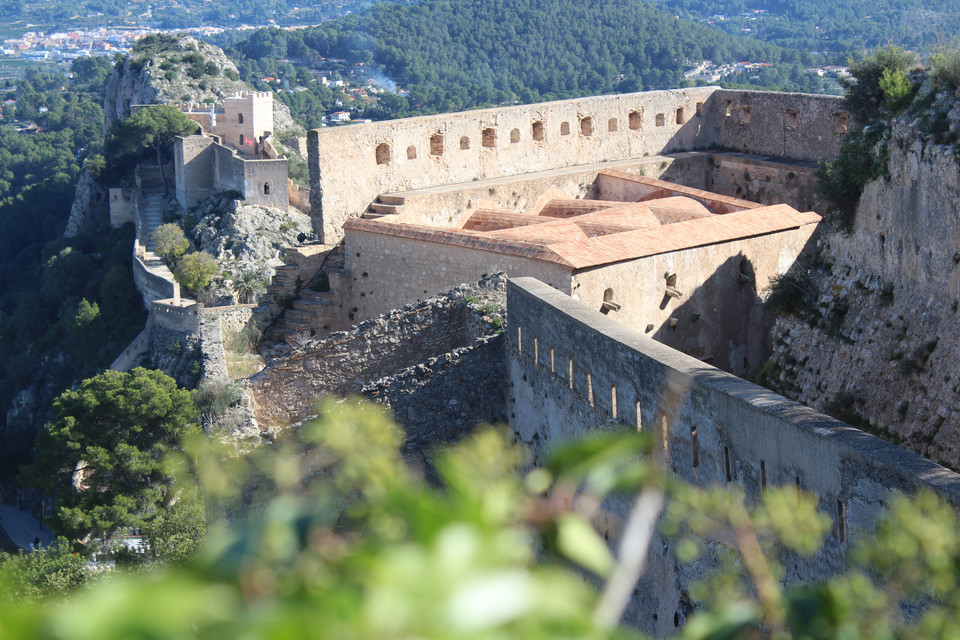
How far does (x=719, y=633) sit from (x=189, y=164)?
55805mm

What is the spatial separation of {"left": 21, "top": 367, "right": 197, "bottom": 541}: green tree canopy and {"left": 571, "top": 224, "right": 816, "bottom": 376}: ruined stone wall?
1501cm

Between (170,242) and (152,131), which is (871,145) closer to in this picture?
(170,242)

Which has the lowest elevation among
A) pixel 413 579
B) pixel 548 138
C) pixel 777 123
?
pixel 548 138

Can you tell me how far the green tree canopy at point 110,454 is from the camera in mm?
Answer: 26688

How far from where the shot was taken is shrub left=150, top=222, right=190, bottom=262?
158 feet

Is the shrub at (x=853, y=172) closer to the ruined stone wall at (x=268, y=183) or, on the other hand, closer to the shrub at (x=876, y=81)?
the shrub at (x=876, y=81)

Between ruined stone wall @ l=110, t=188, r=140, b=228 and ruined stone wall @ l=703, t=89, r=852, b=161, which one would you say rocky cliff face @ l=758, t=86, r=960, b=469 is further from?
ruined stone wall @ l=110, t=188, r=140, b=228

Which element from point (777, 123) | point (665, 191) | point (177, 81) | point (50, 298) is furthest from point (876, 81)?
point (177, 81)

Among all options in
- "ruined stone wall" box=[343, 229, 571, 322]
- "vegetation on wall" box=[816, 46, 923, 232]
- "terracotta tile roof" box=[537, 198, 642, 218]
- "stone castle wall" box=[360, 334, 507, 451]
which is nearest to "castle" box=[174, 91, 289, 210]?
"terracotta tile roof" box=[537, 198, 642, 218]

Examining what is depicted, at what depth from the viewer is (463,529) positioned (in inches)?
88.3

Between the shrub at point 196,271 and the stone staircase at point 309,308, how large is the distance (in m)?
25.0

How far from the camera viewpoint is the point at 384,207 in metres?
18.0

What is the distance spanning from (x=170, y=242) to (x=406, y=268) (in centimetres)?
3525

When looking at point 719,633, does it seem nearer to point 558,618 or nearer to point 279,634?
point 558,618
